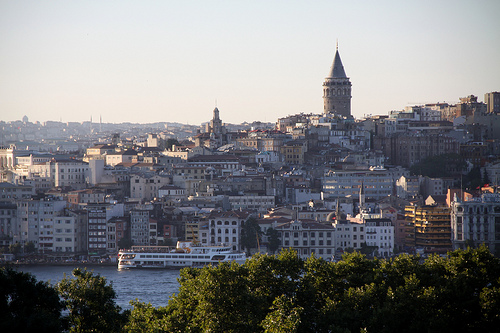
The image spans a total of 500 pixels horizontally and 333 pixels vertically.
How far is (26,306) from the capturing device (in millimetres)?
15625

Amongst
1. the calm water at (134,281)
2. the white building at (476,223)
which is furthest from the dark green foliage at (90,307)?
the white building at (476,223)

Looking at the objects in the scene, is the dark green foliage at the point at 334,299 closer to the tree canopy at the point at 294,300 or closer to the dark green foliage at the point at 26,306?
A: the tree canopy at the point at 294,300

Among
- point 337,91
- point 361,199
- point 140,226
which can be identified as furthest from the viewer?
point 337,91

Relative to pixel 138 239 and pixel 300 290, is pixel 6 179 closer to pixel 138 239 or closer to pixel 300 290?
pixel 138 239

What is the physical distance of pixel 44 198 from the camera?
143ft

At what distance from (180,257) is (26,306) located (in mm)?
22549

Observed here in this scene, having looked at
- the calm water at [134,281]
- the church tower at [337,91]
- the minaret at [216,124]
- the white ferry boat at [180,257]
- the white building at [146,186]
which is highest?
the church tower at [337,91]

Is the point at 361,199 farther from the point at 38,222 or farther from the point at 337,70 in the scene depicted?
the point at 337,70

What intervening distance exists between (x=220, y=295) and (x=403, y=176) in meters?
34.9

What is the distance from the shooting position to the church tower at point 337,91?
7269 cm

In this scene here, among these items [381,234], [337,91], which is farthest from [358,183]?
[337,91]

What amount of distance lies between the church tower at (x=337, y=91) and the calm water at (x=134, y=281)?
37081 millimetres

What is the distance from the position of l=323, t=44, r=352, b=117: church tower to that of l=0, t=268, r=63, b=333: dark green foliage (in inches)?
2251

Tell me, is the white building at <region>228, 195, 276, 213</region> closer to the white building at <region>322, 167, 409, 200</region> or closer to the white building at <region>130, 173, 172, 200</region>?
the white building at <region>322, 167, 409, 200</region>
